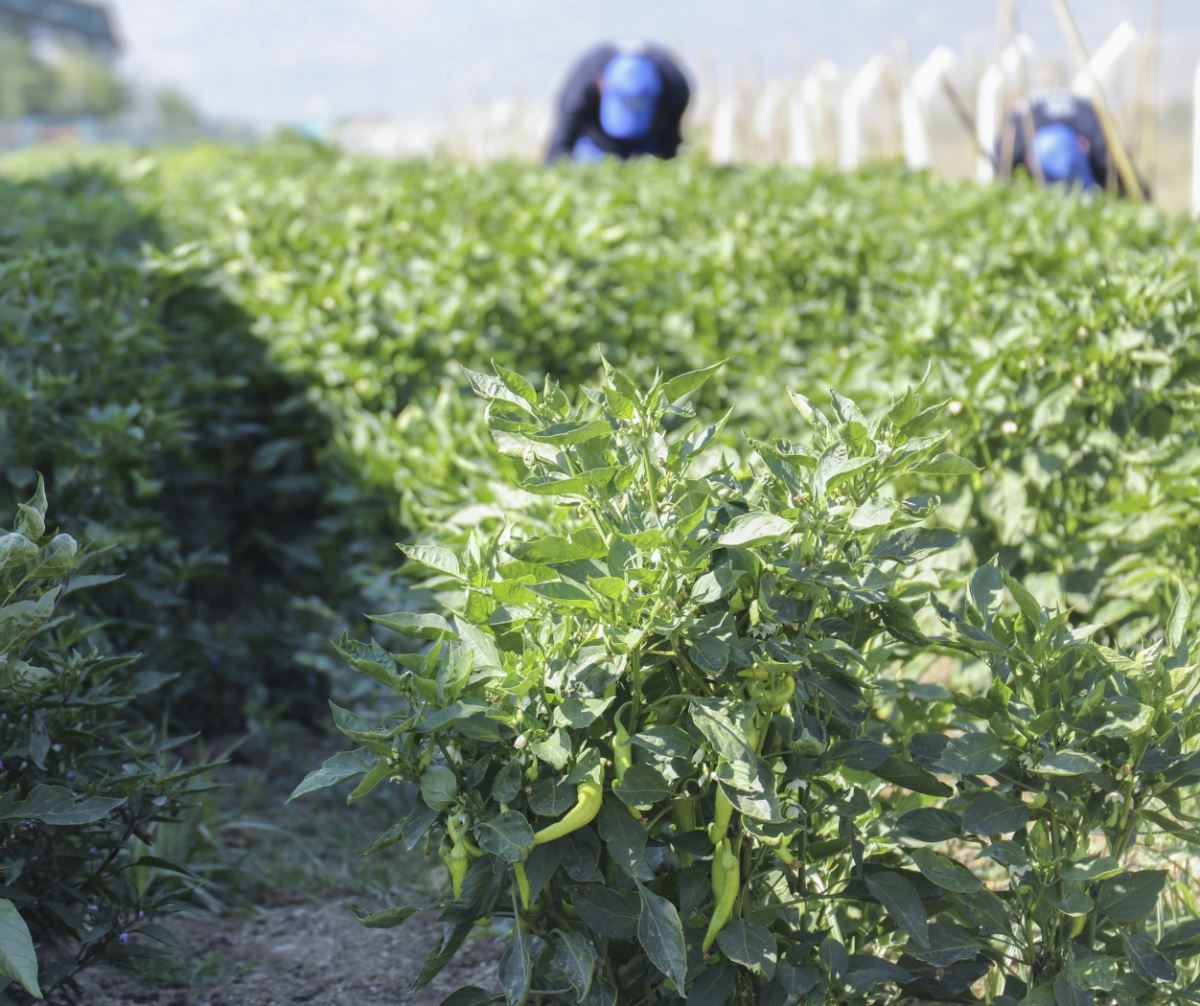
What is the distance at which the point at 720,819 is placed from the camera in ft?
5.88

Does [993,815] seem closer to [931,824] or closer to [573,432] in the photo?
[931,824]

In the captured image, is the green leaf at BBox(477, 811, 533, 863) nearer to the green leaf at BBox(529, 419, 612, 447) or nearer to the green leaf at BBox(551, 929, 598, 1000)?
the green leaf at BBox(551, 929, 598, 1000)

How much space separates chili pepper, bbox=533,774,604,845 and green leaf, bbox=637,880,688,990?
0.35ft

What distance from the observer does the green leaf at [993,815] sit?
1.82 metres

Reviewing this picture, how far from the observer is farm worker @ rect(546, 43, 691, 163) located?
10.8m

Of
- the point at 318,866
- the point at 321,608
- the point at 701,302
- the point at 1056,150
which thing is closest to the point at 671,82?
the point at 1056,150

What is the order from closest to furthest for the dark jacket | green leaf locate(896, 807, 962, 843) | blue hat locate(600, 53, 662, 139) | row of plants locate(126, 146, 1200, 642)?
green leaf locate(896, 807, 962, 843), row of plants locate(126, 146, 1200, 642), the dark jacket, blue hat locate(600, 53, 662, 139)

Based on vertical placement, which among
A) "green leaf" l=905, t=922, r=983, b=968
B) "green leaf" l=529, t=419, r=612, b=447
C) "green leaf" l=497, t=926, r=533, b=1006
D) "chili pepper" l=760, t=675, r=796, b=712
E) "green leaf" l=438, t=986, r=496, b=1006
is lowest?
"green leaf" l=438, t=986, r=496, b=1006

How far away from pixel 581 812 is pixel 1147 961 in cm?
79

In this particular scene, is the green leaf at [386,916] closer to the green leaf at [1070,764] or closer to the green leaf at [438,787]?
the green leaf at [438,787]

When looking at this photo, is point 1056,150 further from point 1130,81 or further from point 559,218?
point 1130,81

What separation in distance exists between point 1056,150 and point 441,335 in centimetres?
662

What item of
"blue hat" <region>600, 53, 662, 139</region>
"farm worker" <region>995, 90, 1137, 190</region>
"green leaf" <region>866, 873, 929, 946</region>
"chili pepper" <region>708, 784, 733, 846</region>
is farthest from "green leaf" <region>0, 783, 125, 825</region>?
"blue hat" <region>600, 53, 662, 139</region>

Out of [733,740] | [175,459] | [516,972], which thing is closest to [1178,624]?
→ [733,740]
